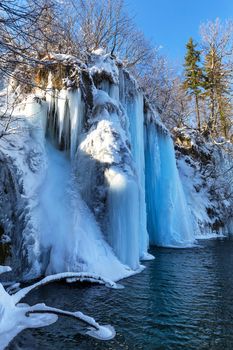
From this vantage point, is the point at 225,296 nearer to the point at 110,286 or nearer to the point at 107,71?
the point at 110,286

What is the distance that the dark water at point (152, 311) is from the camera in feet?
11.1

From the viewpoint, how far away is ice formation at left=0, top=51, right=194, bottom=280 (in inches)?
252

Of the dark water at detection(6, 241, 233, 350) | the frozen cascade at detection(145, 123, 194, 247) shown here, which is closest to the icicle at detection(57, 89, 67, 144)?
the dark water at detection(6, 241, 233, 350)

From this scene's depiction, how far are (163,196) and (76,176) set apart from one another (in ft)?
17.5

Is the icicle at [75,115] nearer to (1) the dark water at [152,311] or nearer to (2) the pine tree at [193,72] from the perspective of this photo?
(1) the dark water at [152,311]

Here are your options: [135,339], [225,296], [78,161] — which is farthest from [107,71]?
[135,339]

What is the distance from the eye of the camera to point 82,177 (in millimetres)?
7848

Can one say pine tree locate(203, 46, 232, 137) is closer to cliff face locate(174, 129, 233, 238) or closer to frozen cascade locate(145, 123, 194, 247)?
cliff face locate(174, 129, 233, 238)

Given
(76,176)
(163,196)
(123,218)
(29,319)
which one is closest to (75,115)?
(76,176)

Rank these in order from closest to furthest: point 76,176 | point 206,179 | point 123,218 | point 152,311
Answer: point 152,311
point 123,218
point 76,176
point 206,179

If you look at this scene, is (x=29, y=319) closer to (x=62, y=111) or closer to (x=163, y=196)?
(x=62, y=111)

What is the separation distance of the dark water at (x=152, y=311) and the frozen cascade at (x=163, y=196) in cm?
479

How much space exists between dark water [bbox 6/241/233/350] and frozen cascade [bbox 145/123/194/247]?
15.7 feet

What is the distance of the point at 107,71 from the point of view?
9953mm
